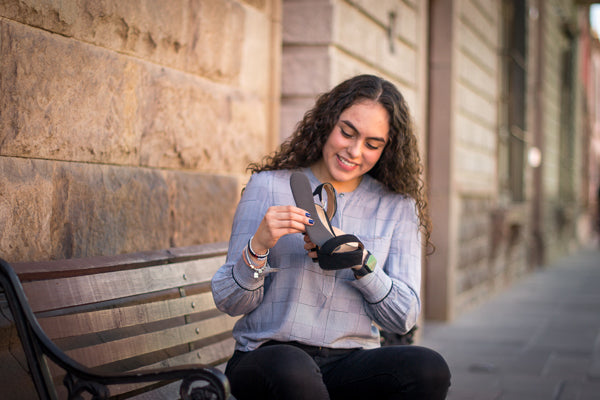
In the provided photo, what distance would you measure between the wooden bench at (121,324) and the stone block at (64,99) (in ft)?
1.36

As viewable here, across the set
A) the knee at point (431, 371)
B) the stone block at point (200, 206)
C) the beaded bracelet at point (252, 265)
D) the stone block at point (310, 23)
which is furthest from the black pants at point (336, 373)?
the stone block at point (310, 23)

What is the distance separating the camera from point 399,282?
8.23 feet

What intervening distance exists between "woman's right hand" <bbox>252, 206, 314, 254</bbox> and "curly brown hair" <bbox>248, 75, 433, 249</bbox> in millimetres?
524

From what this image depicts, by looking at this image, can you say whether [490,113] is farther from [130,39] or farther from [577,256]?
[577,256]

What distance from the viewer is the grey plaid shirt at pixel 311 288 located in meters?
2.37

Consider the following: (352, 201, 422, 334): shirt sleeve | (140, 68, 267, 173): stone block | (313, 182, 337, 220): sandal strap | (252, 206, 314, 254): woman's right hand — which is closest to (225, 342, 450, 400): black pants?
(352, 201, 422, 334): shirt sleeve


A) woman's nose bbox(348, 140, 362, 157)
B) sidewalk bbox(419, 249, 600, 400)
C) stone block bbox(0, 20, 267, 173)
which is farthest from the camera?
sidewalk bbox(419, 249, 600, 400)

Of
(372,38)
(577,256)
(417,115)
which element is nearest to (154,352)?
(372,38)

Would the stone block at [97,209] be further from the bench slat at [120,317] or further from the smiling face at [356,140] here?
the smiling face at [356,140]

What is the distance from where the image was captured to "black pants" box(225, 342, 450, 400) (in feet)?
6.97

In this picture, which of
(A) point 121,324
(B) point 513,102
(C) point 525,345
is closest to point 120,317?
(A) point 121,324

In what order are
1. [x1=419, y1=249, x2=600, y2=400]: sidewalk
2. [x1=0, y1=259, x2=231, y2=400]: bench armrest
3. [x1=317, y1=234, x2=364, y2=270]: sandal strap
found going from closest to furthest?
[x1=0, y1=259, x2=231, y2=400]: bench armrest → [x1=317, y1=234, x2=364, y2=270]: sandal strap → [x1=419, y1=249, x2=600, y2=400]: sidewalk

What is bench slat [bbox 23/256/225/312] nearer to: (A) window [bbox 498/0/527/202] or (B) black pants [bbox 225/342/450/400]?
(B) black pants [bbox 225/342/450/400]

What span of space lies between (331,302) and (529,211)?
10.8 meters
